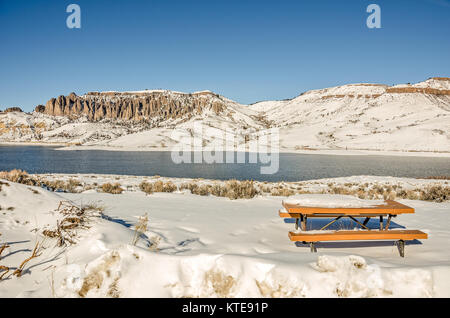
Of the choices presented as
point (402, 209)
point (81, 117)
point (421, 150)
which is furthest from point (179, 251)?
point (81, 117)

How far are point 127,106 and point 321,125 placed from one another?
108 meters

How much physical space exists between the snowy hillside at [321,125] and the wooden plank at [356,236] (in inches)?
2061

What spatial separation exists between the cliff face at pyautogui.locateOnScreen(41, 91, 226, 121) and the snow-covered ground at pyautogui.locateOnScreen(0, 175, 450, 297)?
433 ft

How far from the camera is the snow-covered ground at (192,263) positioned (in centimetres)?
249

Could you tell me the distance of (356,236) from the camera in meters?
3.86

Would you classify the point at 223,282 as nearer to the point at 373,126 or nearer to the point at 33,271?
the point at 33,271

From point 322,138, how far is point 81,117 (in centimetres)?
12275

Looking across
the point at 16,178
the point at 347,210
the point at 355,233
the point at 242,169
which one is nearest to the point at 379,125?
the point at 242,169

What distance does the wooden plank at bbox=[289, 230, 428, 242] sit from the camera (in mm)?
3799

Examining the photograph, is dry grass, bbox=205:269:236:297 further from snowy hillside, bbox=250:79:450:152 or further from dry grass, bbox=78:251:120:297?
snowy hillside, bbox=250:79:450:152

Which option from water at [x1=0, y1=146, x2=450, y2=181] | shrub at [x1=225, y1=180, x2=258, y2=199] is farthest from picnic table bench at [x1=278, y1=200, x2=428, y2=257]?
water at [x1=0, y1=146, x2=450, y2=181]

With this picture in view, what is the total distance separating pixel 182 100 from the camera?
145 m

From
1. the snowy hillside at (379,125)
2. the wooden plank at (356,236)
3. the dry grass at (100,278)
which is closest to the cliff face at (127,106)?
the snowy hillside at (379,125)

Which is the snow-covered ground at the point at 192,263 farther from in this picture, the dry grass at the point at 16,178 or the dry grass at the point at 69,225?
the dry grass at the point at 16,178
